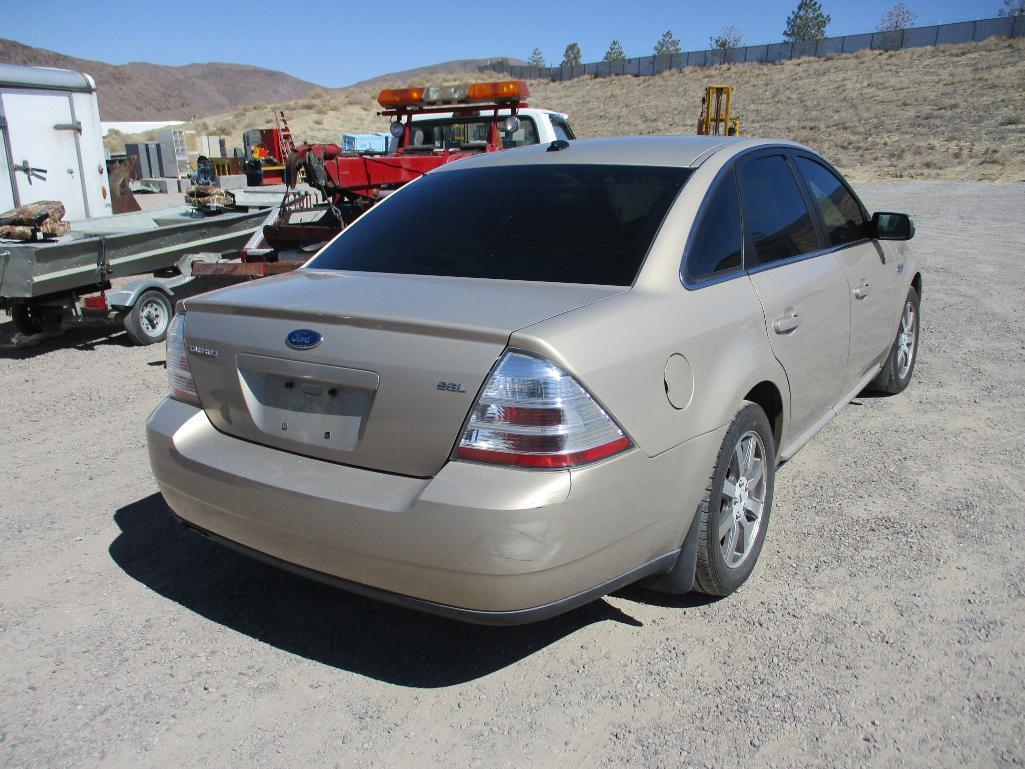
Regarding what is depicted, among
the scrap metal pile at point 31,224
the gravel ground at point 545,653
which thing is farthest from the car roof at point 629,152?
the scrap metal pile at point 31,224

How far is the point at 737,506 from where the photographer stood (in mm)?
3268

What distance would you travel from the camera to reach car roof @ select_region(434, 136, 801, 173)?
139 inches

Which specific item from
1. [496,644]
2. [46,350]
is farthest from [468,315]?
[46,350]

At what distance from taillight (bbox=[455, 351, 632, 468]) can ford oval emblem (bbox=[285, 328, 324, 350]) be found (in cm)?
61

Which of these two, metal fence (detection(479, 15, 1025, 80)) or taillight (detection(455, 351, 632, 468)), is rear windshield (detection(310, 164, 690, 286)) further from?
metal fence (detection(479, 15, 1025, 80))

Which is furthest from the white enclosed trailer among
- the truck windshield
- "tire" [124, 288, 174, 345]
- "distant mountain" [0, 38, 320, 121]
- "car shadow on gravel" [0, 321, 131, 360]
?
"distant mountain" [0, 38, 320, 121]

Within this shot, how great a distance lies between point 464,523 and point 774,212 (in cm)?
224

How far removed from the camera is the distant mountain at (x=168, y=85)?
403ft

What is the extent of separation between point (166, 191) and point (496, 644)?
27355 mm

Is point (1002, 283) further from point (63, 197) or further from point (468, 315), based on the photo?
point (63, 197)

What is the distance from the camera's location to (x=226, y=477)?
9.30ft

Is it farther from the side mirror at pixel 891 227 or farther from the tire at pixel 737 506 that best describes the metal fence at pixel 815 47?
the tire at pixel 737 506

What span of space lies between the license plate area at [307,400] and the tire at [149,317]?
5250 mm

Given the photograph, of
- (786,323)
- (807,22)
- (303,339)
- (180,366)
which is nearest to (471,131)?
(786,323)
